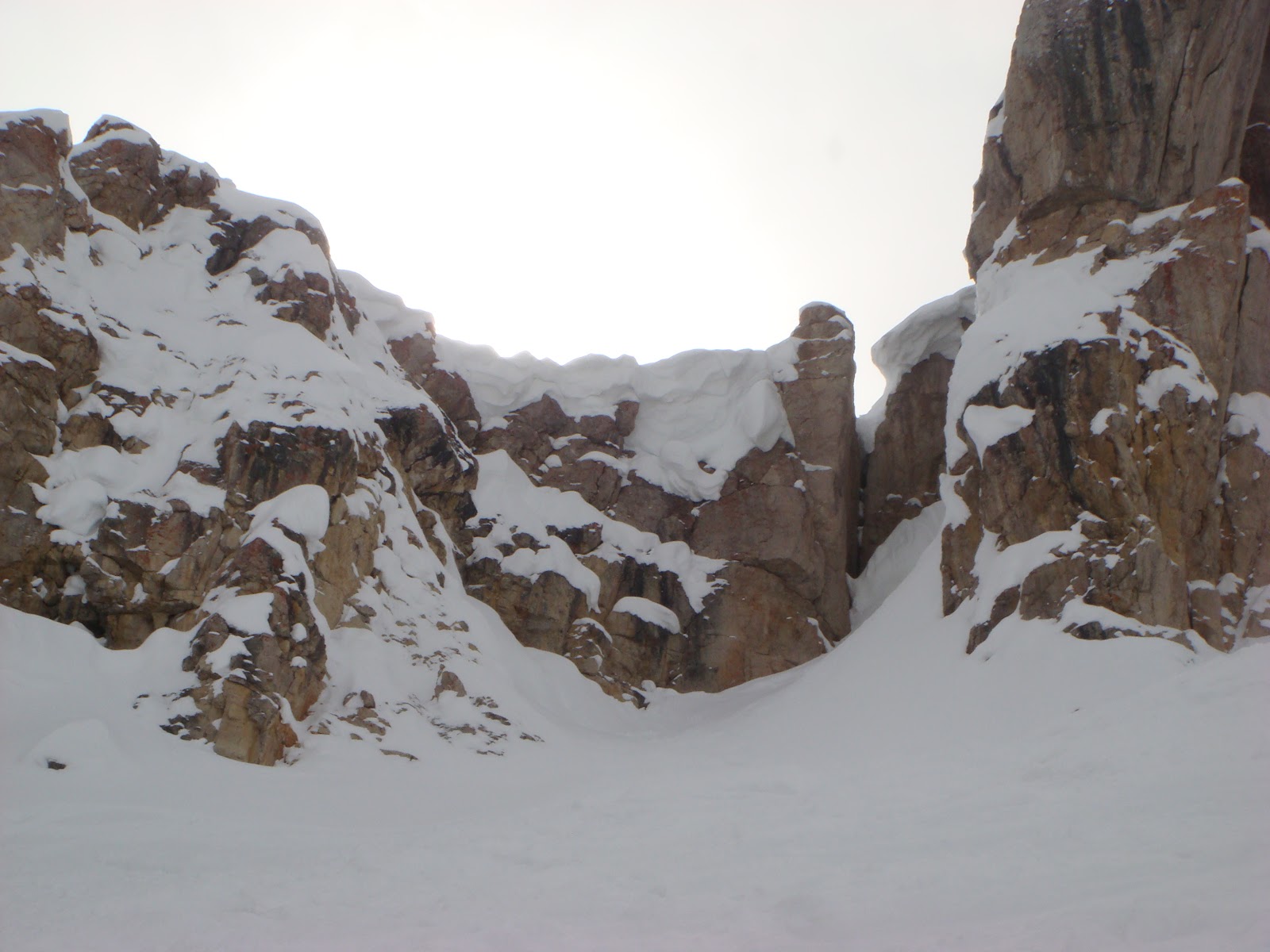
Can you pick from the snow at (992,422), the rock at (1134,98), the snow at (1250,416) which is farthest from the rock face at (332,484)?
the snow at (1250,416)

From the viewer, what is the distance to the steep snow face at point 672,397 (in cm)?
3322

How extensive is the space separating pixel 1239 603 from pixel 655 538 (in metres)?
15.9

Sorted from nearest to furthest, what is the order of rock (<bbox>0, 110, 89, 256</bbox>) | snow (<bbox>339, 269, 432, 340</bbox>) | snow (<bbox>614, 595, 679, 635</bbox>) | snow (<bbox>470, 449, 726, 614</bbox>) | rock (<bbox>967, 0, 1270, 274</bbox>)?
rock (<bbox>0, 110, 89, 256</bbox>), rock (<bbox>967, 0, 1270, 274</bbox>), snow (<bbox>470, 449, 726, 614</bbox>), snow (<bbox>614, 595, 679, 635</bbox>), snow (<bbox>339, 269, 432, 340</bbox>)

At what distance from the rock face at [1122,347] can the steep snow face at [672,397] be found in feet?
Answer: 27.6

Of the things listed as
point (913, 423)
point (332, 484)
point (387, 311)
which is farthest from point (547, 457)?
point (913, 423)

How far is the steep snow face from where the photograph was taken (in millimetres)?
33219

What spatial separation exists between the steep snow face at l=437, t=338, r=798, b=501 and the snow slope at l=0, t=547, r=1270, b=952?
14573 mm

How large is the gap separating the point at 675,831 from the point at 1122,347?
17.0 m

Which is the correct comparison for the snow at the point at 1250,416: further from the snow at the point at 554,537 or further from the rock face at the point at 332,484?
the snow at the point at 554,537

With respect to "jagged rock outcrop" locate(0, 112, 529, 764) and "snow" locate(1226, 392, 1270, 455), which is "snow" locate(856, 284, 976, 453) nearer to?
"snow" locate(1226, 392, 1270, 455)

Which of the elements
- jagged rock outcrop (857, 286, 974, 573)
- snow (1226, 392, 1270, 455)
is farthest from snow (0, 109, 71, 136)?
snow (1226, 392, 1270, 455)

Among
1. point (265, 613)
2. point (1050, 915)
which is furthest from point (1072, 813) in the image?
point (265, 613)

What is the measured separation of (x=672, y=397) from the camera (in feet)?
116

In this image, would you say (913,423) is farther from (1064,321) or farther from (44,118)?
(44,118)
